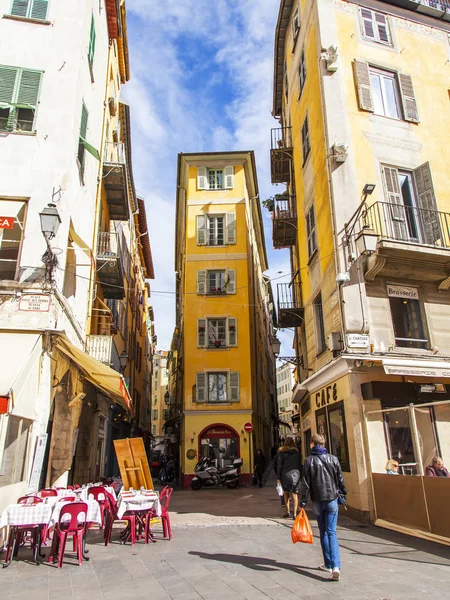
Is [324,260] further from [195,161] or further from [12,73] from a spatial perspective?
[195,161]

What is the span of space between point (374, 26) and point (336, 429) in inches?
525

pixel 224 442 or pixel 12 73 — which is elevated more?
pixel 12 73

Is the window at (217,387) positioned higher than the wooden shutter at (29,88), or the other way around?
the wooden shutter at (29,88)

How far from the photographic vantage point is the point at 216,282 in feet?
86.5

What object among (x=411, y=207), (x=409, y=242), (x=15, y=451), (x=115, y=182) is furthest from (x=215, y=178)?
(x=15, y=451)

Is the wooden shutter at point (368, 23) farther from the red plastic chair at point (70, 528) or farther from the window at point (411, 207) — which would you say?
the red plastic chair at point (70, 528)

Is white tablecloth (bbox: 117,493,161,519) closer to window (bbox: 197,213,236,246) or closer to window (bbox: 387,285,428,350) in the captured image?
window (bbox: 387,285,428,350)

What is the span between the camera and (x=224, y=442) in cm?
2367

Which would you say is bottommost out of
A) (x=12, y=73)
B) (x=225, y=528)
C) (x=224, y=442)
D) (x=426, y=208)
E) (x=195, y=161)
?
(x=225, y=528)

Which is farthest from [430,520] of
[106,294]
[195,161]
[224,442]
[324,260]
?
[195,161]

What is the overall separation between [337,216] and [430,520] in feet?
25.7

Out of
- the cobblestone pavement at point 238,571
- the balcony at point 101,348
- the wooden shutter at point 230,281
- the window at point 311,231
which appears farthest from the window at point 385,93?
the wooden shutter at point 230,281

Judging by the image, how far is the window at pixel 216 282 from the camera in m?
25.9

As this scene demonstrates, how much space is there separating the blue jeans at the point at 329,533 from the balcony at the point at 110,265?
1187 cm
